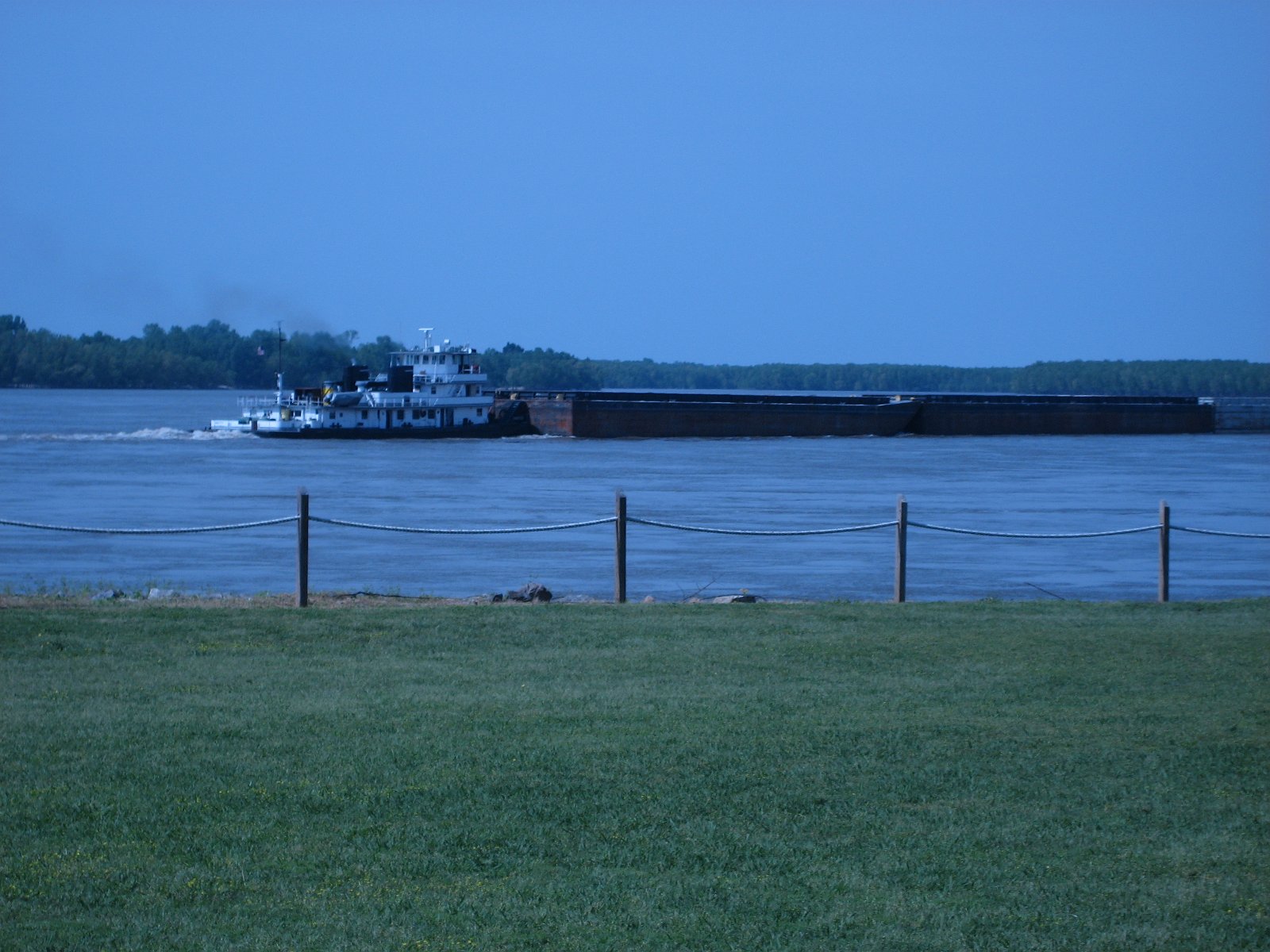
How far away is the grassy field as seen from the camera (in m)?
5.37

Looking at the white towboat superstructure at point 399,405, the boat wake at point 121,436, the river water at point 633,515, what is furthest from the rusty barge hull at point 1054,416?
the boat wake at point 121,436

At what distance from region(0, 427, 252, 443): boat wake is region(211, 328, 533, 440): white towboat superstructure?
60.3 inches

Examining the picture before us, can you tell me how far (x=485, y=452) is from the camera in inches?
2687

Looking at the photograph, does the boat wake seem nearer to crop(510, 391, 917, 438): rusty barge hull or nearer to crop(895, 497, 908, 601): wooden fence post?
crop(510, 391, 917, 438): rusty barge hull

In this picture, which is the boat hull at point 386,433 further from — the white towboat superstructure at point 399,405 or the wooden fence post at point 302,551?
the wooden fence post at point 302,551

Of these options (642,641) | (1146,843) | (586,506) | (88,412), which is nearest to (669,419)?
(586,506)

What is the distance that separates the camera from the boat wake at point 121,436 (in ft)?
241

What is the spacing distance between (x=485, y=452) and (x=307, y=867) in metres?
62.6

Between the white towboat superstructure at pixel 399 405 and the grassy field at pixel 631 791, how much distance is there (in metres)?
66.2

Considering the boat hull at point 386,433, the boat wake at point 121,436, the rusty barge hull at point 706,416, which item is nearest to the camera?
the boat wake at point 121,436

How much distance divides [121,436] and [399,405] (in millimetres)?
14558

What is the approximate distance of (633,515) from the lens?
36.1m

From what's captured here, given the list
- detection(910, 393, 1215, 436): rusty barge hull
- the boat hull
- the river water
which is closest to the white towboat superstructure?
the boat hull

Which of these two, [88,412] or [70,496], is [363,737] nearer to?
[70,496]
